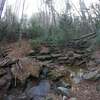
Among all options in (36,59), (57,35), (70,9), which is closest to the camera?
(36,59)

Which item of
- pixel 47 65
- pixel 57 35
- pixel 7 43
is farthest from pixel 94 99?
pixel 7 43

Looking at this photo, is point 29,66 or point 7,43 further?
point 7,43

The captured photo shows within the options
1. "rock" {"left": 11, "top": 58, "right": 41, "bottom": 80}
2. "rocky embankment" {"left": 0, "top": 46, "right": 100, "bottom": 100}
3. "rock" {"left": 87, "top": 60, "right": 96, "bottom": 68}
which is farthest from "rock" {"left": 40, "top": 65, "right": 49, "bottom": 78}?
"rock" {"left": 87, "top": 60, "right": 96, "bottom": 68}

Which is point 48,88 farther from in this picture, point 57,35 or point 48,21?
point 48,21

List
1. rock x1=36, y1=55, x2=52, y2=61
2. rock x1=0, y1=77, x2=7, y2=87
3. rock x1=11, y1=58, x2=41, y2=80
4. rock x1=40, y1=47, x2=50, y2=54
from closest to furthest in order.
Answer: rock x1=0, y1=77, x2=7, y2=87 → rock x1=11, y1=58, x2=41, y2=80 → rock x1=36, y1=55, x2=52, y2=61 → rock x1=40, y1=47, x2=50, y2=54

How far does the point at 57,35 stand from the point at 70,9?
61.4 inches

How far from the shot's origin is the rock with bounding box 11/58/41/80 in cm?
507

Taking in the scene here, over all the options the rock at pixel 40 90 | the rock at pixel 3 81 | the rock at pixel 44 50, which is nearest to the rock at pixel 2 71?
the rock at pixel 3 81

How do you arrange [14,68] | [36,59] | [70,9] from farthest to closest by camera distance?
[70,9], [36,59], [14,68]

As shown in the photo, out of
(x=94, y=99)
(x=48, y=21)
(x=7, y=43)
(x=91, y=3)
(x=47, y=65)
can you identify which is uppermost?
(x=91, y=3)

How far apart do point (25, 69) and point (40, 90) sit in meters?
0.73

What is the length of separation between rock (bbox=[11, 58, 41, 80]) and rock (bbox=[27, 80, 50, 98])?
0.98 feet

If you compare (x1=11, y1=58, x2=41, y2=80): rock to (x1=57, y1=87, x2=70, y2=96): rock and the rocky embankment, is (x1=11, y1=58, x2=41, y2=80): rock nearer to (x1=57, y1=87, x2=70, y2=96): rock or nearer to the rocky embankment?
the rocky embankment

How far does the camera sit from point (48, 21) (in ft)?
26.6
